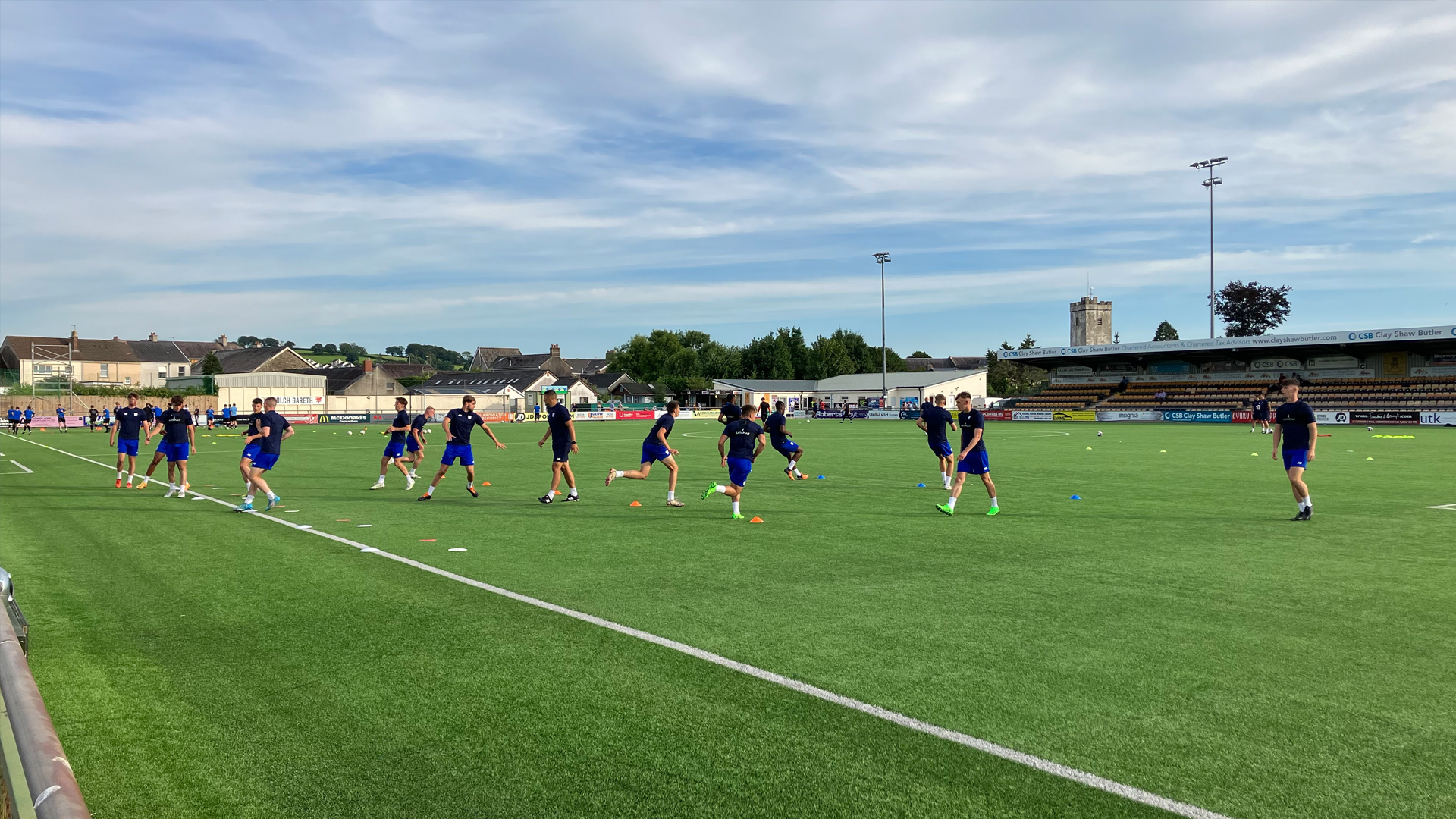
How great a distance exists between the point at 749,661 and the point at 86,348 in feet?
387

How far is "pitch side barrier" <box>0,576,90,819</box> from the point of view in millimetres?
1938

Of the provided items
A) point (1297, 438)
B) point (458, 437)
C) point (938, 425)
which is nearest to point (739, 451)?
point (938, 425)

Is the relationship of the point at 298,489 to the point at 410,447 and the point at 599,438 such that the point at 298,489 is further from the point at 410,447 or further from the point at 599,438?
the point at 599,438

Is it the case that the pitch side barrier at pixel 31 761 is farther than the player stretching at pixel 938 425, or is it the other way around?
the player stretching at pixel 938 425

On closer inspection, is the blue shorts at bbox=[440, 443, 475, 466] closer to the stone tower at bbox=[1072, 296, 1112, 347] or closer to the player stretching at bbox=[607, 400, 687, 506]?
the player stretching at bbox=[607, 400, 687, 506]

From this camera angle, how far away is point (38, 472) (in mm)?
23328

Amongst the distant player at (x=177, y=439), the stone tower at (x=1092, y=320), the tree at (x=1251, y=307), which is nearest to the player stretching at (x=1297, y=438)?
the distant player at (x=177, y=439)

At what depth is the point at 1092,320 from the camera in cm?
15725

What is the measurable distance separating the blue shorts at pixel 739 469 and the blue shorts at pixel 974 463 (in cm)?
324

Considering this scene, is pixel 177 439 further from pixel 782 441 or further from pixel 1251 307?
pixel 1251 307

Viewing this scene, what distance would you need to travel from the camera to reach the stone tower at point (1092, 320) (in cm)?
15550

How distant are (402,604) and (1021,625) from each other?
5209 millimetres

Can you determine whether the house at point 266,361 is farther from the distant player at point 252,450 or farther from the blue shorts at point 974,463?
the blue shorts at point 974,463

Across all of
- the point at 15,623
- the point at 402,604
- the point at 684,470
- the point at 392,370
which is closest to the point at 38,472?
the point at 684,470
